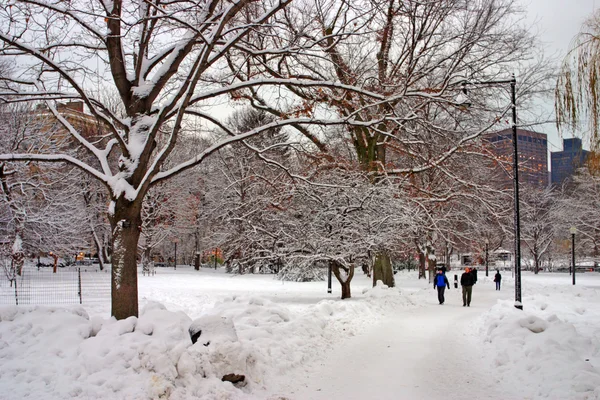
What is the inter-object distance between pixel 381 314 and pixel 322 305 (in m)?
2.50

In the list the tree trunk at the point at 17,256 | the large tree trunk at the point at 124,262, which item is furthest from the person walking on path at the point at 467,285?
the tree trunk at the point at 17,256

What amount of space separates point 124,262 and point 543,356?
730cm

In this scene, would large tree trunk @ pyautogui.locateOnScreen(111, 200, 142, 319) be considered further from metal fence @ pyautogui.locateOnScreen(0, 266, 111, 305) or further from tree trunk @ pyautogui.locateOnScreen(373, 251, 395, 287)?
tree trunk @ pyautogui.locateOnScreen(373, 251, 395, 287)

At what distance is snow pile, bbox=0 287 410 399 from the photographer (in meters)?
5.82

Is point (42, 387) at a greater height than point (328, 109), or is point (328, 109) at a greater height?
point (328, 109)

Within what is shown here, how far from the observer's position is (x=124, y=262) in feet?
27.2

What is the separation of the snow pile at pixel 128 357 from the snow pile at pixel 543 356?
3751mm

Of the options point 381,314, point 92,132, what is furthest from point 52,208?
point 381,314

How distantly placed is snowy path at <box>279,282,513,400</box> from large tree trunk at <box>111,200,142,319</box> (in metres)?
3.11

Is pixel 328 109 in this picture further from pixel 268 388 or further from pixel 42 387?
pixel 42 387

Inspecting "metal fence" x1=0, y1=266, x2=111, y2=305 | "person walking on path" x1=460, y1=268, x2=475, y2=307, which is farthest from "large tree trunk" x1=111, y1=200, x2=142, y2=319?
"person walking on path" x1=460, y1=268, x2=475, y2=307

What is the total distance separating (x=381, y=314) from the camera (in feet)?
53.0

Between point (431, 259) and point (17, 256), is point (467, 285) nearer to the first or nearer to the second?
point (431, 259)

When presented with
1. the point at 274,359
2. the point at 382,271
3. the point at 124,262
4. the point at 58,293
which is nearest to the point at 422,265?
the point at 382,271
